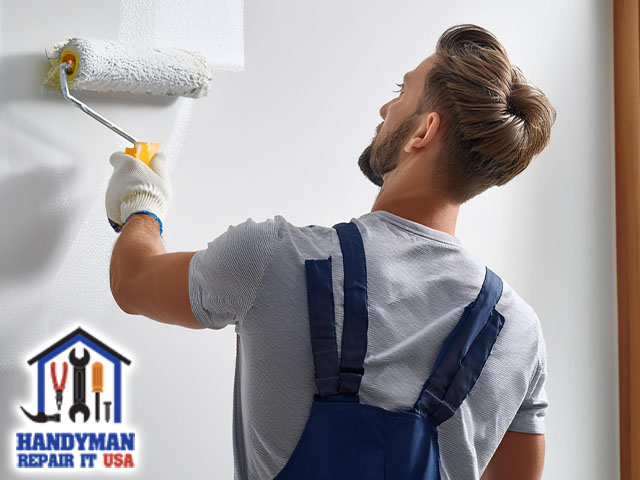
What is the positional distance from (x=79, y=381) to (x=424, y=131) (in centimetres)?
60

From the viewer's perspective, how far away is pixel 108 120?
1.10 meters

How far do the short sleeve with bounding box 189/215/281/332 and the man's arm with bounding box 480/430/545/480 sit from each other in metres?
0.42

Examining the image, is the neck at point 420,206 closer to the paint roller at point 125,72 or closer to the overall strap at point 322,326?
the overall strap at point 322,326

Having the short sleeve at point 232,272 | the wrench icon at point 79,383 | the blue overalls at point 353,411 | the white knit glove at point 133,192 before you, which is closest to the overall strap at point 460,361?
the blue overalls at point 353,411

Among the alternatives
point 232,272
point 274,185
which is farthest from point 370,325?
point 274,185

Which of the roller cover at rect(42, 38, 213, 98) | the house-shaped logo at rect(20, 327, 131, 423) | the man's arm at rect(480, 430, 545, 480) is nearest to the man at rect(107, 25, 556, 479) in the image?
the man's arm at rect(480, 430, 545, 480)

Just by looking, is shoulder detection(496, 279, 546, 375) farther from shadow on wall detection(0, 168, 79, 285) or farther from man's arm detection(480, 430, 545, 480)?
shadow on wall detection(0, 168, 79, 285)

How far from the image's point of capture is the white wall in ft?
3.48

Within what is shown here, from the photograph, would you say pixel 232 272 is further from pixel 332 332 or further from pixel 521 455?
pixel 521 455

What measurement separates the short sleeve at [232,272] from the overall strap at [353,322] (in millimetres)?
89

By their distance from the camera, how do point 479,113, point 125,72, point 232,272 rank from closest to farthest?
point 232,272
point 479,113
point 125,72

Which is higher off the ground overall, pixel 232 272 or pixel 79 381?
pixel 232 272

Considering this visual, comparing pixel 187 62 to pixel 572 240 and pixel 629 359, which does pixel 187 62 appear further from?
pixel 629 359

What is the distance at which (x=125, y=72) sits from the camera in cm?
103
